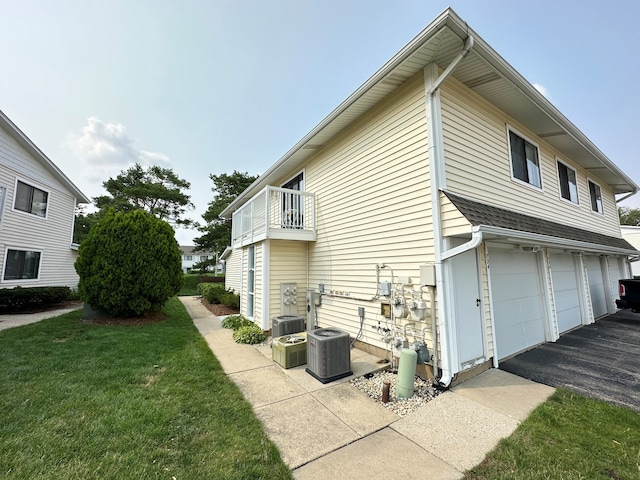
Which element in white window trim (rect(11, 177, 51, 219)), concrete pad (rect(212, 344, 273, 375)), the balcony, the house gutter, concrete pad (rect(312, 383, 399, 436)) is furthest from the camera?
white window trim (rect(11, 177, 51, 219))

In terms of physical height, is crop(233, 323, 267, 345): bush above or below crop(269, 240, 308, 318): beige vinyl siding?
below

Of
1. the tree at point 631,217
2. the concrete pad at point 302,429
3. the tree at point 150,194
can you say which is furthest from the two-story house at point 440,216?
the tree at point 631,217

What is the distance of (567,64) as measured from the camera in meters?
8.16

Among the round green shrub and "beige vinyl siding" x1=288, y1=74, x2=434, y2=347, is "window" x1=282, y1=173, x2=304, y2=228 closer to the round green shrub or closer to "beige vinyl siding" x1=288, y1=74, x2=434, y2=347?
"beige vinyl siding" x1=288, y1=74, x2=434, y2=347

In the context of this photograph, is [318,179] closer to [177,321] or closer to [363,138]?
[363,138]

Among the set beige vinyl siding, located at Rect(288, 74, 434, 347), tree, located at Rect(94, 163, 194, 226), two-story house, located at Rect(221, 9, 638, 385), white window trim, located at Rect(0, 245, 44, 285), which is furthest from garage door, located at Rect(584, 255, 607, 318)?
tree, located at Rect(94, 163, 194, 226)

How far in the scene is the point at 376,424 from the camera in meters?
3.11

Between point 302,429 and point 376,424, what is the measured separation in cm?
88

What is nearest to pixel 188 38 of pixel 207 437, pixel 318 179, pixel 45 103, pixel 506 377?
pixel 45 103

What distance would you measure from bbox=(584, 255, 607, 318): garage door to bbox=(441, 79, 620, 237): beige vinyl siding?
2953 millimetres

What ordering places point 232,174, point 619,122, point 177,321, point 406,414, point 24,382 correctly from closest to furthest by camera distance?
point 406,414
point 24,382
point 177,321
point 619,122
point 232,174

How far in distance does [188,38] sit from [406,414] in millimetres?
10483

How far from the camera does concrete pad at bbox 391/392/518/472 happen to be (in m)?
2.61

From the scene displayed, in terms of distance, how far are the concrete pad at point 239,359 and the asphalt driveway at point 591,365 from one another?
448cm
